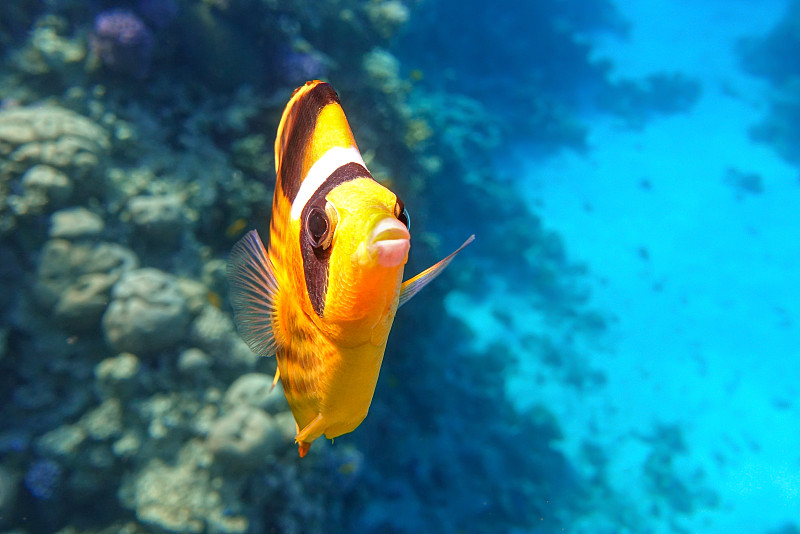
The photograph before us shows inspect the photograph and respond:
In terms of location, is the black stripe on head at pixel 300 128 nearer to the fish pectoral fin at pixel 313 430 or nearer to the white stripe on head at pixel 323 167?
the white stripe on head at pixel 323 167

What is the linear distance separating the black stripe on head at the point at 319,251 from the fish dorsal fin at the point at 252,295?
0.89 feet

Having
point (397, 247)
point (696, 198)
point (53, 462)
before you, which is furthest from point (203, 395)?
point (696, 198)

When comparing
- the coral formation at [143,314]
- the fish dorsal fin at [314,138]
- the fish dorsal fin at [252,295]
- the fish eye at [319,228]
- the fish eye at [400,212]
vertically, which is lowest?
the coral formation at [143,314]

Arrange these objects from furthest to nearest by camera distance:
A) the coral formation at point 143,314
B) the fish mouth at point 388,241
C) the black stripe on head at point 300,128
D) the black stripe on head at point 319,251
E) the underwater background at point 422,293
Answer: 1. the underwater background at point 422,293
2. the coral formation at point 143,314
3. the black stripe on head at point 300,128
4. the black stripe on head at point 319,251
5. the fish mouth at point 388,241

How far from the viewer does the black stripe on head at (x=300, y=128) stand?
0.74 meters

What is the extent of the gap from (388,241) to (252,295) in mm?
603

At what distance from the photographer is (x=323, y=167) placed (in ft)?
2.30

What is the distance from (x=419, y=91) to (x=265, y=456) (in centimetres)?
1292

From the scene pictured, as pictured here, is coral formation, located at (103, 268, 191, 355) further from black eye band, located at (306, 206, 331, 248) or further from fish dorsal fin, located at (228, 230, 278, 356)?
black eye band, located at (306, 206, 331, 248)

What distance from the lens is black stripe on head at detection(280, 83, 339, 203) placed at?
74cm

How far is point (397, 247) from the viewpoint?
1.59 feet

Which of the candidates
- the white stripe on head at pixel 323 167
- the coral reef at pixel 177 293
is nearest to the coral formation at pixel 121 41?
the coral reef at pixel 177 293

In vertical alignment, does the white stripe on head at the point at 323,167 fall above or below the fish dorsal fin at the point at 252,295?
above

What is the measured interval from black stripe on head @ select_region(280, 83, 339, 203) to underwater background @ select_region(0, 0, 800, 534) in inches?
123
